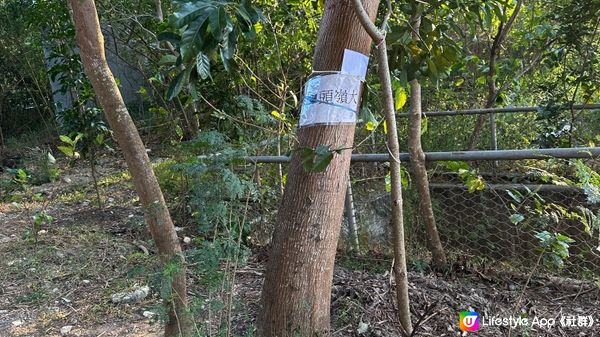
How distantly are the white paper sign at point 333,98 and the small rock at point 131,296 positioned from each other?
76.4 inches

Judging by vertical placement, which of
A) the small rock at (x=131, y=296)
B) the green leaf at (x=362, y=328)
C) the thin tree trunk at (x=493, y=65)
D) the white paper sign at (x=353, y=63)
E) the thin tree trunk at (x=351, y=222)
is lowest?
the small rock at (x=131, y=296)

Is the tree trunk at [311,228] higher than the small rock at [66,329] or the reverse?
higher

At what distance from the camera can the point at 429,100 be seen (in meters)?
7.01

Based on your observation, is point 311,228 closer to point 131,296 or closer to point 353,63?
point 353,63

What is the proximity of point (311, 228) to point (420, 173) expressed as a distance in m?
1.19

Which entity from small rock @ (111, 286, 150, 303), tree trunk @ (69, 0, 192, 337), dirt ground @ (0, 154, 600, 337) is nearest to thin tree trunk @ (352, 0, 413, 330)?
dirt ground @ (0, 154, 600, 337)

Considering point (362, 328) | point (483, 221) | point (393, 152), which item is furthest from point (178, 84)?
point (483, 221)

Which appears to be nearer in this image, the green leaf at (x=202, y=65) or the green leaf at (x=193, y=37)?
the green leaf at (x=193, y=37)

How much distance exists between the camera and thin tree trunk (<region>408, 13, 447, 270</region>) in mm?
3236

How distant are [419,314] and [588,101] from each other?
13.4 feet

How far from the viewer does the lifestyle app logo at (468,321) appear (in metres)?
2.59

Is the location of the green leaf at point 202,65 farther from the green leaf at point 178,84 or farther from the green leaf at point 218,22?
the green leaf at point 218,22

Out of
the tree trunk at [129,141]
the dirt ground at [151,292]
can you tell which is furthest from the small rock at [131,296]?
the tree trunk at [129,141]

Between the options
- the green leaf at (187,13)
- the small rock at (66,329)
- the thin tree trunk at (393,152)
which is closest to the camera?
the green leaf at (187,13)
